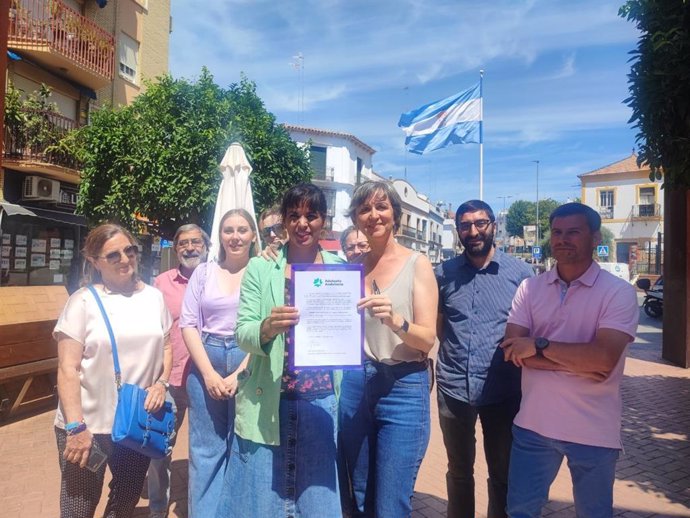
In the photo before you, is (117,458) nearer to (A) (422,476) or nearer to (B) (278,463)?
(B) (278,463)

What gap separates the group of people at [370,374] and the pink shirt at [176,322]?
418 millimetres

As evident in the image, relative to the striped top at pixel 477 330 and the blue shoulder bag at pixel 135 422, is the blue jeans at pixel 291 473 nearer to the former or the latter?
the blue shoulder bag at pixel 135 422

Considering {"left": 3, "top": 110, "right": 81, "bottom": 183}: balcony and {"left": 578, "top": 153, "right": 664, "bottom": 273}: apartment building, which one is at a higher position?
{"left": 578, "top": 153, "right": 664, "bottom": 273}: apartment building

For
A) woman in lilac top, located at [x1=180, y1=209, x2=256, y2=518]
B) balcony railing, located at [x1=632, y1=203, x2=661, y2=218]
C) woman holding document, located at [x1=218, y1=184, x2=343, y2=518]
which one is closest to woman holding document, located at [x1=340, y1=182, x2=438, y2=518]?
woman holding document, located at [x1=218, y1=184, x2=343, y2=518]

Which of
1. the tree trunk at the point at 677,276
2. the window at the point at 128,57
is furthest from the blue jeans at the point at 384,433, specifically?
the window at the point at 128,57

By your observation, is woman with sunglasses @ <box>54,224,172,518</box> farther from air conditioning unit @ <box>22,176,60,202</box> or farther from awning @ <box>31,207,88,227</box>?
air conditioning unit @ <box>22,176,60,202</box>

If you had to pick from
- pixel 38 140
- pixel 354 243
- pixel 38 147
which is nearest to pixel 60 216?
pixel 38 147

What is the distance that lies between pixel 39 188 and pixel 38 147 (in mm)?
1243

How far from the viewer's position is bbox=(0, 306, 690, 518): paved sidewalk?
12.3 feet

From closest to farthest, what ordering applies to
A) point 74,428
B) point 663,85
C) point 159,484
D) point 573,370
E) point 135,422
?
point 573,370, point 74,428, point 135,422, point 159,484, point 663,85

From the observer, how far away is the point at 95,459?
251cm

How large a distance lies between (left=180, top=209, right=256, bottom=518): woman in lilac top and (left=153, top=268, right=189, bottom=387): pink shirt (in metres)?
0.40

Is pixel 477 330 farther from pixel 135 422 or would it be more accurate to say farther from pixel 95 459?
pixel 95 459

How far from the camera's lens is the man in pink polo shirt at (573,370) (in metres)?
2.26
